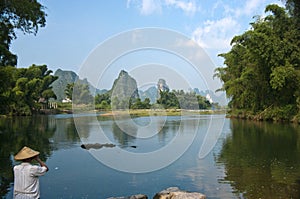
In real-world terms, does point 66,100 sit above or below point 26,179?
above

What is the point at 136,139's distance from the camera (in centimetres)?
2195

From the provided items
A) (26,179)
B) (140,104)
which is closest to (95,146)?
(140,104)

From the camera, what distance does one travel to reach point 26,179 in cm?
459

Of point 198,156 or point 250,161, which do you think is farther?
point 198,156

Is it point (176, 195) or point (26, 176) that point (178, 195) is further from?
point (26, 176)

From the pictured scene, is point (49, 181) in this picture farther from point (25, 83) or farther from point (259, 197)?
point (25, 83)

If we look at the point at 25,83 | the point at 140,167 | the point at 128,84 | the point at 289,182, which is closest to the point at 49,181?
the point at 140,167

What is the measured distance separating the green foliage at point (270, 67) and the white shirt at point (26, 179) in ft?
77.4

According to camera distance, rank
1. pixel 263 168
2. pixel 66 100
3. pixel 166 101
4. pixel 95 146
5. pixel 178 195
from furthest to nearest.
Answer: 1. pixel 66 100
2. pixel 166 101
3. pixel 95 146
4. pixel 263 168
5. pixel 178 195

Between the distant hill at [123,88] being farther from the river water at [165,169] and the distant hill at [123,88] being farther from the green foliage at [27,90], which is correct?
the green foliage at [27,90]

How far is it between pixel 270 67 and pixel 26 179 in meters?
33.2

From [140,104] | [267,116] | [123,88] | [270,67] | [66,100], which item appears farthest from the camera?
[66,100]

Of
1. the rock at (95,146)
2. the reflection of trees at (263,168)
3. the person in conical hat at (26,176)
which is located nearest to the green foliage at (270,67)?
the reflection of trees at (263,168)

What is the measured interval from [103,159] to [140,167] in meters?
2.41
